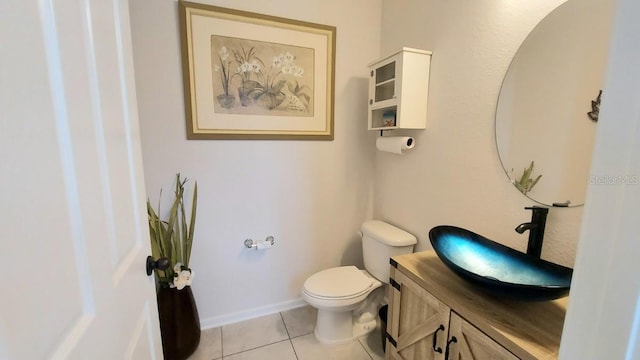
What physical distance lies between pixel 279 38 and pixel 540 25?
1419 mm

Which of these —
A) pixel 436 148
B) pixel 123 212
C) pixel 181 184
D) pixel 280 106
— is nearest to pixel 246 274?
pixel 181 184

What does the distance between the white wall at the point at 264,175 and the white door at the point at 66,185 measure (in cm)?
95

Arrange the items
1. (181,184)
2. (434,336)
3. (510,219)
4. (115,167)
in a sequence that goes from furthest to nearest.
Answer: (181,184) → (510,219) → (434,336) → (115,167)

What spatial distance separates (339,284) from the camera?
69.3 inches

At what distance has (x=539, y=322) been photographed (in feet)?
2.88

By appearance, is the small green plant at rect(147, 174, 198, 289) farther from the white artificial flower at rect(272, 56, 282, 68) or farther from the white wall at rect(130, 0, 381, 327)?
the white artificial flower at rect(272, 56, 282, 68)

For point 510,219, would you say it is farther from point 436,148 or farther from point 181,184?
point 181,184

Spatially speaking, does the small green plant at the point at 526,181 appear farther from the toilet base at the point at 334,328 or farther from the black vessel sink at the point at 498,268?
the toilet base at the point at 334,328

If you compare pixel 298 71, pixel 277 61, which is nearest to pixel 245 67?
pixel 277 61

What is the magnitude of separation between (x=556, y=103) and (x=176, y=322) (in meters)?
2.21

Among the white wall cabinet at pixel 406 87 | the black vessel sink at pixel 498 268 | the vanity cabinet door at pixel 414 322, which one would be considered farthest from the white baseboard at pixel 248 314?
the white wall cabinet at pixel 406 87

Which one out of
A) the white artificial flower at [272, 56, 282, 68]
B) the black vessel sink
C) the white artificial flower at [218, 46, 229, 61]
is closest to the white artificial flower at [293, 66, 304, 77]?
the white artificial flower at [272, 56, 282, 68]

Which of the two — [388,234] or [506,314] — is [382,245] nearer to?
[388,234]

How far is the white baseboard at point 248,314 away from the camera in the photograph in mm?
1962
